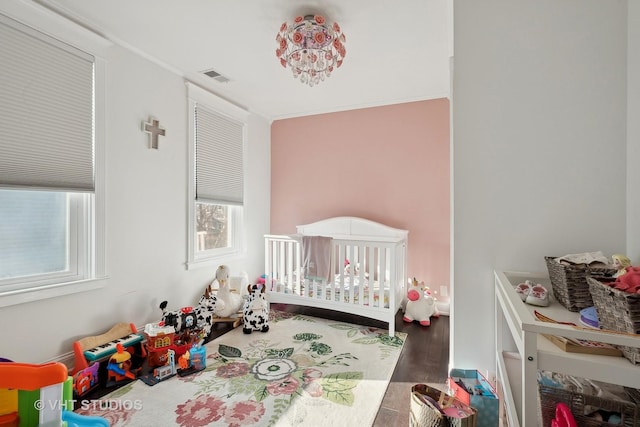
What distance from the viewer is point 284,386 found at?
1.78 meters

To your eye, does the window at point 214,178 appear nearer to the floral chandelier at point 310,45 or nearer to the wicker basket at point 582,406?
the floral chandelier at point 310,45

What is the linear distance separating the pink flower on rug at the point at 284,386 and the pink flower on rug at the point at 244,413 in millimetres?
127

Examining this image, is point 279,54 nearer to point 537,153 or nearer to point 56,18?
point 56,18

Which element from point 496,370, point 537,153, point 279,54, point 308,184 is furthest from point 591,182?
point 308,184

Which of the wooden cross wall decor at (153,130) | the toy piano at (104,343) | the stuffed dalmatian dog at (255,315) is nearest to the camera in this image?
the toy piano at (104,343)

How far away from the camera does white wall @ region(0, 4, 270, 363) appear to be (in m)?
1.84

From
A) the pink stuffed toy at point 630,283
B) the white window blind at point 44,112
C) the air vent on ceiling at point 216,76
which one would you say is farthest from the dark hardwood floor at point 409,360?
the air vent on ceiling at point 216,76

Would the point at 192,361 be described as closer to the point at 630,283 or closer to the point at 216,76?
Answer: the point at 630,283

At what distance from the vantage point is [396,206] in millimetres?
3301

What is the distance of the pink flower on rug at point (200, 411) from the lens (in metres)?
1.49

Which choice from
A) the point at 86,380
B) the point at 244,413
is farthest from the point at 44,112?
the point at 244,413

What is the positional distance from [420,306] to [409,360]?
81 centimetres

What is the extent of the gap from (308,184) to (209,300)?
1.86 metres

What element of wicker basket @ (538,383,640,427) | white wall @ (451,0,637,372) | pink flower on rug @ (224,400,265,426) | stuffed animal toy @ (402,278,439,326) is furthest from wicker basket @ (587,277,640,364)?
stuffed animal toy @ (402,278,439,326)
